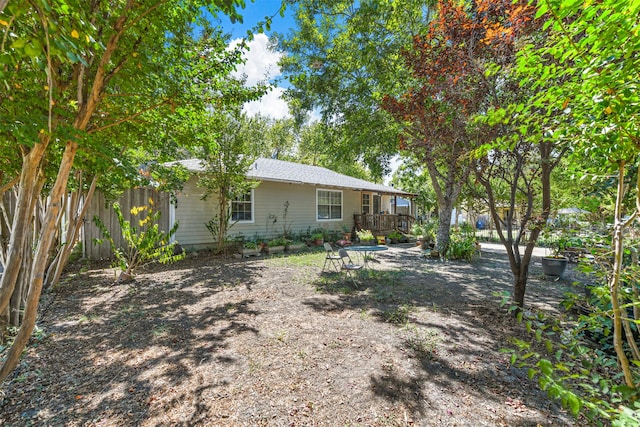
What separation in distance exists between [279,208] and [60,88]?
32.1 ft

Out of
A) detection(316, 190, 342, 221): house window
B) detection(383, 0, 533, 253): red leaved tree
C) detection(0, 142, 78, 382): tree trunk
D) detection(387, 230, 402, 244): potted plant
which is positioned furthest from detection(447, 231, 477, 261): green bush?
detection(0, 142, 78, 382): tree trunk

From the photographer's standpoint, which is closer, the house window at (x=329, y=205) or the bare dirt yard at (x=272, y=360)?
the bare dirt yard at (x=272, y=360)

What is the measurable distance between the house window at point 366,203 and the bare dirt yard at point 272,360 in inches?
441

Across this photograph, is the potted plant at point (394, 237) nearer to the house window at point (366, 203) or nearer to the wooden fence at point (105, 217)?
the house window at point (366, 203)

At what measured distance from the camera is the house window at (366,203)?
17125 mm

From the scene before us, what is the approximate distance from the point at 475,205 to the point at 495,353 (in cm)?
1542

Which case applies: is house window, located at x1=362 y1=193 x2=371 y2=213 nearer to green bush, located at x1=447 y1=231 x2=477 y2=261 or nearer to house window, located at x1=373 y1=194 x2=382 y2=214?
house window, located at x1=373 y1=194 x2=382 y2=214

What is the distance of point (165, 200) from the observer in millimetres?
9258

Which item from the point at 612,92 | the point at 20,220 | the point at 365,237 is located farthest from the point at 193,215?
the point at 612,92

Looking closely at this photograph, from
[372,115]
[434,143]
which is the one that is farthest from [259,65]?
[434,143]

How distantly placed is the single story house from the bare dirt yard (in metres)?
4.08

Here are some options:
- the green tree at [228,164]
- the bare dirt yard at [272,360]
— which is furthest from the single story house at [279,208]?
the bare dirt yard at [272,360]

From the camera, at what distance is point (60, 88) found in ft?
8.92

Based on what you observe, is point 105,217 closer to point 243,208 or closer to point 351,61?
point 243,208
